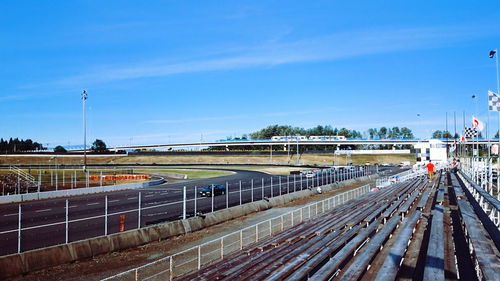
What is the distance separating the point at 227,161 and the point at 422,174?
331 ft

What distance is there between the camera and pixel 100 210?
31938 mm

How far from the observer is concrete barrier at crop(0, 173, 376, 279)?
15172mm

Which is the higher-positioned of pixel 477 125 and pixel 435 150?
pixel 477 125

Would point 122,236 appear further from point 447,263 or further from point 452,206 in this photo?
point 452,206

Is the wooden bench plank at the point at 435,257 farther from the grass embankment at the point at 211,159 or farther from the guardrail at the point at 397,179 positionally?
the grass embankment at the point at 211,159

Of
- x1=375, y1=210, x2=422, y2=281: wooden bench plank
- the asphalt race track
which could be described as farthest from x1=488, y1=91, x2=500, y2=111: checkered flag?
the asphalt race track

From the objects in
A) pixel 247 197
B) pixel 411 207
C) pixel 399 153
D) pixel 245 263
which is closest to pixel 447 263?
pixel 245 263

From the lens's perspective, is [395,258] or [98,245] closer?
[395,258]

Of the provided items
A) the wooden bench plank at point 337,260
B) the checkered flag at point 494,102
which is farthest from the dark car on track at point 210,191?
the wooden bench plank at point 337,260

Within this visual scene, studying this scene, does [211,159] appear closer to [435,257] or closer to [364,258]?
[364,258]

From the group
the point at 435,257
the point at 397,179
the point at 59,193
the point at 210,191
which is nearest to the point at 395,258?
the point at 435,257

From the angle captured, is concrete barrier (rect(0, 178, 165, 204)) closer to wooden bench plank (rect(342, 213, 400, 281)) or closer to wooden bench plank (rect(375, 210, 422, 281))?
wooden bench plank (rect(342, 213, 400, 281))

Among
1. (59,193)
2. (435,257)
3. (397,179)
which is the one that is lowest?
(59,193)

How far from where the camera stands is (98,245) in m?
18.4
